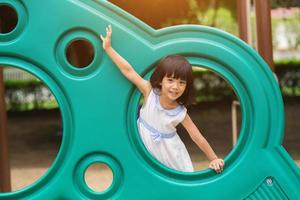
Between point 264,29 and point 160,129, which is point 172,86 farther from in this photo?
point 264,29

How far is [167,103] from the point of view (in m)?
2.01

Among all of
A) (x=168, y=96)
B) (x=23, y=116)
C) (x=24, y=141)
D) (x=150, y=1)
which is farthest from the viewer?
(x=23, y=116)


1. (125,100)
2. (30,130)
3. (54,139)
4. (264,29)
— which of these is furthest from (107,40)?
(30,130)

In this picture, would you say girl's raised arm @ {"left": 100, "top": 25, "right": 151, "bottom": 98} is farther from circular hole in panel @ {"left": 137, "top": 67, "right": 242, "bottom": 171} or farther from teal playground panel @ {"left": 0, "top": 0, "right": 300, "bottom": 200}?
circular hole in panel @ {"left": 137, "top": 67, "right": 242, "bottom": 171}

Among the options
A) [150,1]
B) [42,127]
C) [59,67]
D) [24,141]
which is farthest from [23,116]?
[59,67]

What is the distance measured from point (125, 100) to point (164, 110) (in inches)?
6.0

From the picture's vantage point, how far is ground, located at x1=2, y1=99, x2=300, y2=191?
16.6ft

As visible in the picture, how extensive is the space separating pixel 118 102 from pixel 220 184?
0.49m

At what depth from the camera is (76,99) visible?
1990mm

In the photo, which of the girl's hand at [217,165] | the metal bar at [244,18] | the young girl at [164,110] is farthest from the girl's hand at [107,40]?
the metal bar at [244,18]

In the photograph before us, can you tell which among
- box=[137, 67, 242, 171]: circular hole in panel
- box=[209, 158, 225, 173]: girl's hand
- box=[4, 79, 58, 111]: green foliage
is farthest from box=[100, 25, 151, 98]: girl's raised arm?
box=[4, 79, 58, 111]: green foliage

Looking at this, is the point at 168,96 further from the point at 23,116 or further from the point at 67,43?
the point at 23,116

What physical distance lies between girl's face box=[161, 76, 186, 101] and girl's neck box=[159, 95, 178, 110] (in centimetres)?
3

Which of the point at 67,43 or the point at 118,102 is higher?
the point at 67,43
